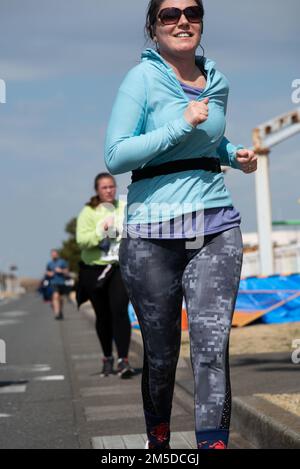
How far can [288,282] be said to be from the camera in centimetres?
1550

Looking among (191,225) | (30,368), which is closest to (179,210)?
(191,225)

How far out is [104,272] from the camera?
907 cm

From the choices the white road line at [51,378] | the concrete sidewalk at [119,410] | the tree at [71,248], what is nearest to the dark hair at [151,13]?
the concrete sidewalk at [119,410]

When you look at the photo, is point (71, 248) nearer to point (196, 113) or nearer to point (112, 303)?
point (112, 303)

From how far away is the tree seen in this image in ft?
287

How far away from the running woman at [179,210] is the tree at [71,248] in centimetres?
8080

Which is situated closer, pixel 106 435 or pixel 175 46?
pixel 175 46

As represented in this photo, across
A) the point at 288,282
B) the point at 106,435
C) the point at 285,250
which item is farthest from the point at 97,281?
the point at 285,250

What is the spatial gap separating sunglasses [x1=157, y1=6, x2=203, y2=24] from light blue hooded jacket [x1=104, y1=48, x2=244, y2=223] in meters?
0.14

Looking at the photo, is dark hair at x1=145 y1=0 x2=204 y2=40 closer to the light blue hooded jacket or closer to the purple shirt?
the light blue hooded jacket

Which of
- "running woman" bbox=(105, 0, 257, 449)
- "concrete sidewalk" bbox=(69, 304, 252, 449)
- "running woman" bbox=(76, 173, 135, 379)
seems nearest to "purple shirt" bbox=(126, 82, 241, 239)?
"running woman" bbox=(105, 0, 257, 449)

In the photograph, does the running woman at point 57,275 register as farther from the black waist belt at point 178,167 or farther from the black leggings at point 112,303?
the black waist belt at point 178,167

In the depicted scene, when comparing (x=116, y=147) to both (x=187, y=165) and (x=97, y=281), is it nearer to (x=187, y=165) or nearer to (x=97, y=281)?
(x=187, y=165)
